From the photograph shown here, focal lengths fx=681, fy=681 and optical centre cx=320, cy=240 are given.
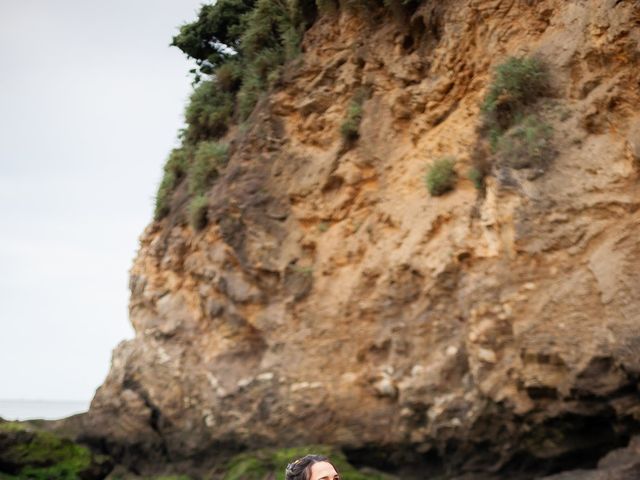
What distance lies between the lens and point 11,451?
12.1 m

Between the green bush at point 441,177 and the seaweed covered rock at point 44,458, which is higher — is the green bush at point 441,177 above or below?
above

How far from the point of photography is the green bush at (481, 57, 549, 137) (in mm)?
9031

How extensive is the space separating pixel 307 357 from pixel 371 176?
10.3ft

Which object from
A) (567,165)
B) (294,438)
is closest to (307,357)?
(294,438)

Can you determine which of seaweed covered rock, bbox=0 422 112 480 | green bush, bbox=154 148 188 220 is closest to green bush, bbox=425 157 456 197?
green bush, bbox=154 148 188 220

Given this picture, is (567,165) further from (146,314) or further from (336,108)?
(146,314)

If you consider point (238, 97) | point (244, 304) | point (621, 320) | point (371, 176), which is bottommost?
point (621, 320)

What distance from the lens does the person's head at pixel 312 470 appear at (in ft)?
9.62

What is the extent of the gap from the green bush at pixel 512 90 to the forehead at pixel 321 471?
7166 millimetres

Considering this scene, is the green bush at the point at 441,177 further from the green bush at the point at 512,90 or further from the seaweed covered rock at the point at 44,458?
the seaweed covered rock at the point at 44,458

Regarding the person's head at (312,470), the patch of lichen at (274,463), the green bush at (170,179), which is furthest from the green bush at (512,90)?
the green bush at (170,179)

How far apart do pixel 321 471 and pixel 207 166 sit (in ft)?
36.7

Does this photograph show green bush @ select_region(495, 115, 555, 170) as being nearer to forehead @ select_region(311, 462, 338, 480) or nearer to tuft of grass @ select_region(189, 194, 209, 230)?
tuft of grass @ select_region(189, 194, 209, 230)

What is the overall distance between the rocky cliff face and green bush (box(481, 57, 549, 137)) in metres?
0.24
